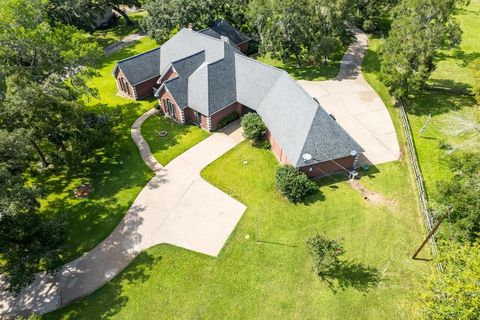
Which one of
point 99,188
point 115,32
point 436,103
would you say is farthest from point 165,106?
point 436,103

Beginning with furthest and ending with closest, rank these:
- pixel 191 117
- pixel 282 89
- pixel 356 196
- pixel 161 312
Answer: pixel 191 117
pixel 282 89
pixel 356 196
pixel 161 312

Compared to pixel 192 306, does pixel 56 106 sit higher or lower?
higher

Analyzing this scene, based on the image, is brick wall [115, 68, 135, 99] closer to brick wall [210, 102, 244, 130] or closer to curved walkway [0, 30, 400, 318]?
curved walkway [0, 30, 400, 318]

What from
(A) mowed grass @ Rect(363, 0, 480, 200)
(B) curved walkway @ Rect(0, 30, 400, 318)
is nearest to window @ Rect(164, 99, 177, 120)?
(B) curved walkway @ Rect(0, 30, 400, 318)

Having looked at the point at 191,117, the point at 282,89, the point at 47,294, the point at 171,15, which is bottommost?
the point at 47,294

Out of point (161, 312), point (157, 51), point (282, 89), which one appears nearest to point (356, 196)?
point (282, 89)

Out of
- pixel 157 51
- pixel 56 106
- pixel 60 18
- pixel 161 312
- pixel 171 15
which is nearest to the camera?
pixel 161 312

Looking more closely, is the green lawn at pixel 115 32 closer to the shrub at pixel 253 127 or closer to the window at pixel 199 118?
the window at pixel 199 118

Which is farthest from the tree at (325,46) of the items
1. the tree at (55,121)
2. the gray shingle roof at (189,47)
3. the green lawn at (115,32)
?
the green lawn at (115,32)

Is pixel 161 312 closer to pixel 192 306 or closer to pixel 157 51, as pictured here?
pixel 192 306
